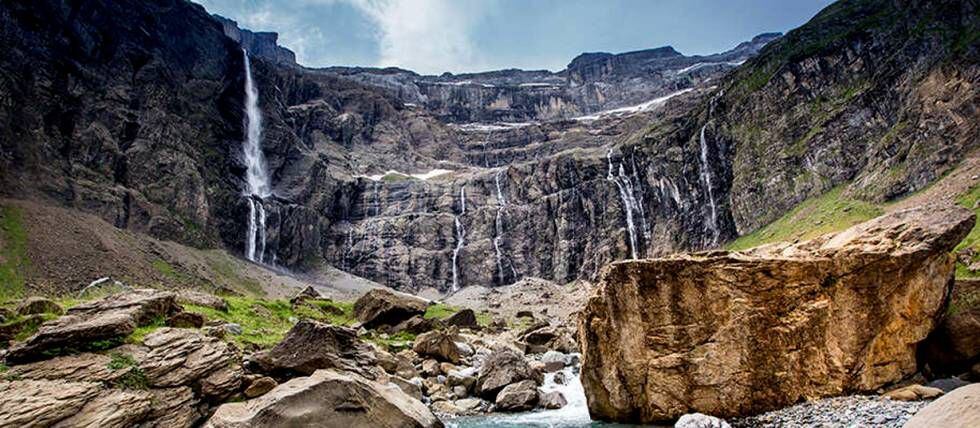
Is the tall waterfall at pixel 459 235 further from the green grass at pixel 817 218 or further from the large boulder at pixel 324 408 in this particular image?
the large boulder at pixel 324 408

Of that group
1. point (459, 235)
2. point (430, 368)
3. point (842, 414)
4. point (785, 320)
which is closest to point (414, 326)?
point (430, 368)

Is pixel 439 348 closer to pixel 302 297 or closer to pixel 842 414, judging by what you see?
A: pixel 842 414

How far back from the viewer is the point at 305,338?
18.8 metres

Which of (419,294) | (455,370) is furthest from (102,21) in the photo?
(455,370)

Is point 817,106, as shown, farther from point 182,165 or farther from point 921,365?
point 182,165

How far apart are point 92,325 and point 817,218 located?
9727cm

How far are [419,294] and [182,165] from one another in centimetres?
6584

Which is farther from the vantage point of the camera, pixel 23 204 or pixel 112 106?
pixel 112 106

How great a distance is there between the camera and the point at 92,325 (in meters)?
14.9

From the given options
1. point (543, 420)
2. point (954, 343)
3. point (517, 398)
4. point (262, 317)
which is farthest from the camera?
point (262, 317)

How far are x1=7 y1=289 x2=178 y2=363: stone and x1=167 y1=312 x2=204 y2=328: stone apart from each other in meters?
0.84

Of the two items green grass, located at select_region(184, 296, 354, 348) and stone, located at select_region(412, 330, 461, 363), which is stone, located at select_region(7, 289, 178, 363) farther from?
stone, located at select_region(412, 330, 461, 363)

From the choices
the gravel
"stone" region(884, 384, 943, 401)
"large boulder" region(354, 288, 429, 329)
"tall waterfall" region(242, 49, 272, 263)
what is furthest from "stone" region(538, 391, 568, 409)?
"tall waterfall" region(242, 49, 272, 263)

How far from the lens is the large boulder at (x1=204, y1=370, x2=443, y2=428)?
13461mm
